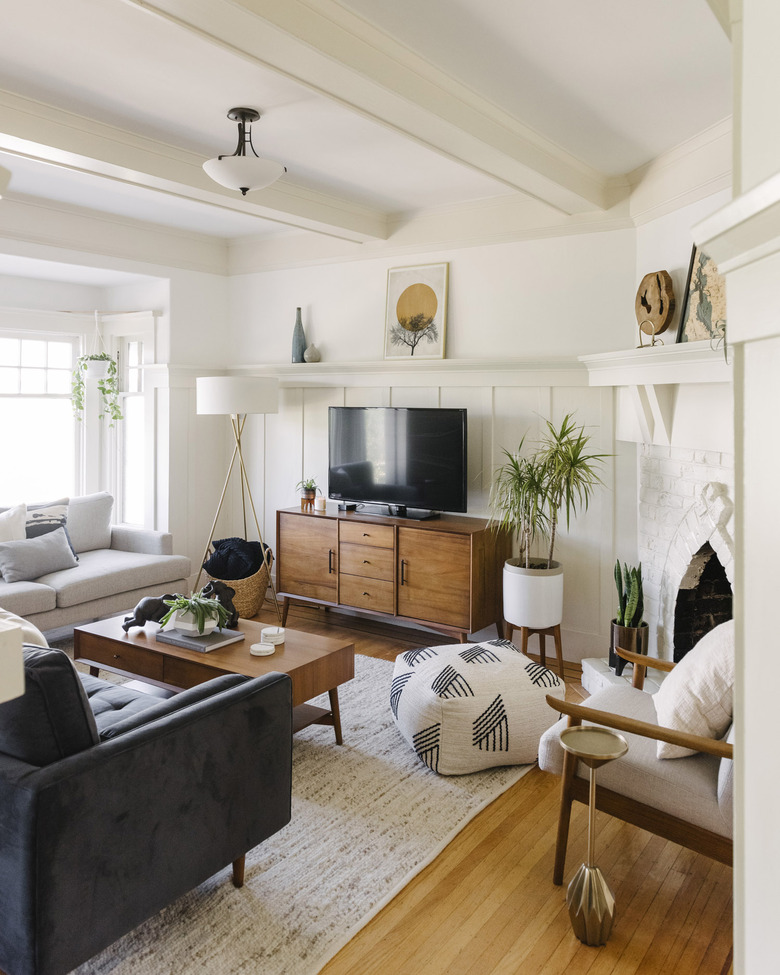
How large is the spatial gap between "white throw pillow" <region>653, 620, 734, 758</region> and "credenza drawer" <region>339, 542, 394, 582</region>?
2.51 metres

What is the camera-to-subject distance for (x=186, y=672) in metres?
3.18

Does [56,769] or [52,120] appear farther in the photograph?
[52,120]

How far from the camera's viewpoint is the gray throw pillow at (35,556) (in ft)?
14.5

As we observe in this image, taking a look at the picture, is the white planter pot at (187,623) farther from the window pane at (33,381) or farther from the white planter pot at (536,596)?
the window pane at (33,381)

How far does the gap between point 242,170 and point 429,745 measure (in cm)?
245

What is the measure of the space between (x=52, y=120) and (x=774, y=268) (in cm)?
338

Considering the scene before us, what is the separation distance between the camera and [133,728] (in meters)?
2.04

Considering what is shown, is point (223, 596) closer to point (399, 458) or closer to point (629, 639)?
point (399, 458)

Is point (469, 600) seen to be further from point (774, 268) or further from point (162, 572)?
point (774, 268)

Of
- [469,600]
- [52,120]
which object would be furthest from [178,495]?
[52,120]

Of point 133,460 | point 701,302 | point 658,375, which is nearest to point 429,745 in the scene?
point 658,375

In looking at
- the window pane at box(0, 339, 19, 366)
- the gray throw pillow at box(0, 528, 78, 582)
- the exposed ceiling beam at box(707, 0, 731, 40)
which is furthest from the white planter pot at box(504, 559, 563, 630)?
the window pane at box(0, 339, 19, 366)

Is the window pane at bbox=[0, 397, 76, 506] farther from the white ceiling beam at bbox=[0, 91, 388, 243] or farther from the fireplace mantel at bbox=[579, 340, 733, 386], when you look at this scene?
the fireplace mantel at bbox=[579, 340, 733, 386]

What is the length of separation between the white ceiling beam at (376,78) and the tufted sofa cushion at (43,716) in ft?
5.73
